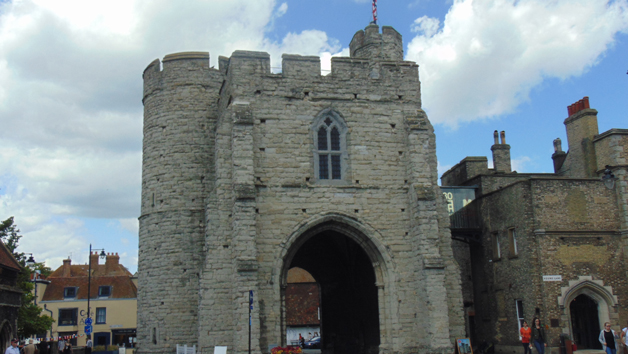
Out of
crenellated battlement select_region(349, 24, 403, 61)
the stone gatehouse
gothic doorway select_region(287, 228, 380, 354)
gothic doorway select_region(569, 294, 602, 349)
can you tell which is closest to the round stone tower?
the stone gatehouse

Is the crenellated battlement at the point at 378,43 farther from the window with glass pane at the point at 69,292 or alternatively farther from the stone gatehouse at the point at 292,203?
the window with glass pane at the point at 69,292

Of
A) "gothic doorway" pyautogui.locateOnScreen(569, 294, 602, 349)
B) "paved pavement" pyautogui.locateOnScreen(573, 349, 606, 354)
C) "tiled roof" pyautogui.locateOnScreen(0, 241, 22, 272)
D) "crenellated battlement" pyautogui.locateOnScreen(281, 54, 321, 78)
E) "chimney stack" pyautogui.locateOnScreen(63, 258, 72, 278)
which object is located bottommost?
"paved pavement" pyautogui.locateOnScreen(573, 349, 606, 354)

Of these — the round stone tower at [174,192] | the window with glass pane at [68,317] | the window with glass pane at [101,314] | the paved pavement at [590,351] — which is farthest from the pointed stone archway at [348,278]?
the window with glass pane at [68,317]

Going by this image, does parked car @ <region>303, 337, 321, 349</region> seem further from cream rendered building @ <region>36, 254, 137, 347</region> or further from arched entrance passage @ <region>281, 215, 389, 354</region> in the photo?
cream rendered building @ <region>36, 254, 137, 347</region>

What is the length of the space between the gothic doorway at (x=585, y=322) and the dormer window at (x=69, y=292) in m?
32.6

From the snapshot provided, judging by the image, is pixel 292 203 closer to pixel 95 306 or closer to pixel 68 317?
pixel 95 306

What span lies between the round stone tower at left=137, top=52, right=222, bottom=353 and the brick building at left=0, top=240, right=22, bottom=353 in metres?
4.81

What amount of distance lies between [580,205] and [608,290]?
2998 mm

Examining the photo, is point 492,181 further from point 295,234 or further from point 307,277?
point 307,277

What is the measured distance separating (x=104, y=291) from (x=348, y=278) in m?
23.8

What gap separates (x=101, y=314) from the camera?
130ft

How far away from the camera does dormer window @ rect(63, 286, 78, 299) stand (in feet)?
133

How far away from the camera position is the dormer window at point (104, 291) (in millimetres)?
40219

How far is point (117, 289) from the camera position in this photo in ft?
133
